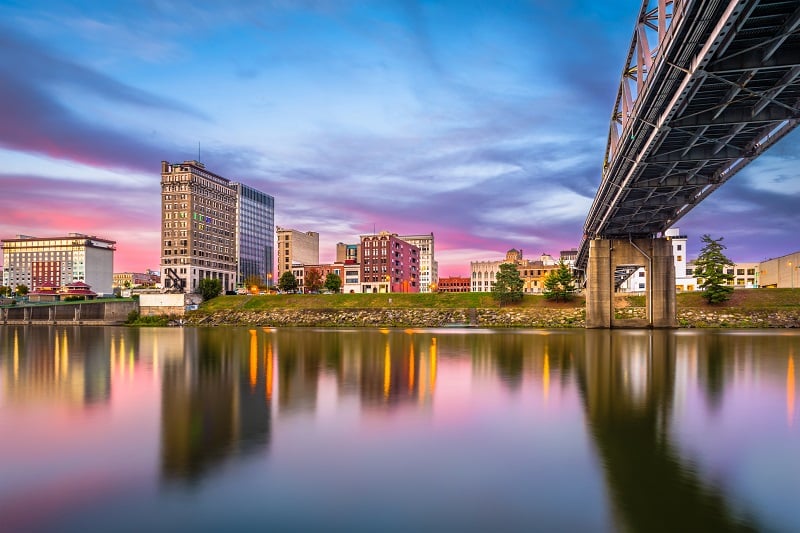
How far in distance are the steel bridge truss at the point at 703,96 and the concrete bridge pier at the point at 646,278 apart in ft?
64.4

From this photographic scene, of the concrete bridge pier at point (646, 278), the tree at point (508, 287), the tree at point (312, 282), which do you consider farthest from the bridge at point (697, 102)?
the tree at point (312, 282)

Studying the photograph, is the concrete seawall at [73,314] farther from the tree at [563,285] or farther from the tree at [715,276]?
the tree at [715,276]

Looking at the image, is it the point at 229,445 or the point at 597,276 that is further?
the point at 597,276

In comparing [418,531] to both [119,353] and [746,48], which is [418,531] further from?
[119,353]

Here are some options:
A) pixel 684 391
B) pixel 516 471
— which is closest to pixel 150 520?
pixel 516 471

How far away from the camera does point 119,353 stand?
4734 centimetres

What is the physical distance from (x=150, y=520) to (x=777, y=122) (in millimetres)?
41842

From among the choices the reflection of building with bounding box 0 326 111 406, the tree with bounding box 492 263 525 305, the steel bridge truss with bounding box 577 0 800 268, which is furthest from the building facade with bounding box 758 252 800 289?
the reflection of building with bounding box 0 326 111 406

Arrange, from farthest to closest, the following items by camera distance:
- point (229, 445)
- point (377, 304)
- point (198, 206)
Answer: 1. point (198, 206)
2. point (377, 304)
3. point (229, 445)

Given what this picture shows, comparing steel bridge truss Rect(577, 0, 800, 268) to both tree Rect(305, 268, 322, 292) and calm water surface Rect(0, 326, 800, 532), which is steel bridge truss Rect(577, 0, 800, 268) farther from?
tree Rect(305, 268, 322, 292)

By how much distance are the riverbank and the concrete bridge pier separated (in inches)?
169

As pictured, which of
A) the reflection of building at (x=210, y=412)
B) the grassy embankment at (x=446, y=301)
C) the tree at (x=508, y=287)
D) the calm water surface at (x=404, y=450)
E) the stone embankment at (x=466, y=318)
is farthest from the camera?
the tree at (x=508, y=287)

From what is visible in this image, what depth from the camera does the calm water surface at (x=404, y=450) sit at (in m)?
10.3

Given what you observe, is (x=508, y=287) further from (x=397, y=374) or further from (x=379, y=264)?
(x=397, y=374)
